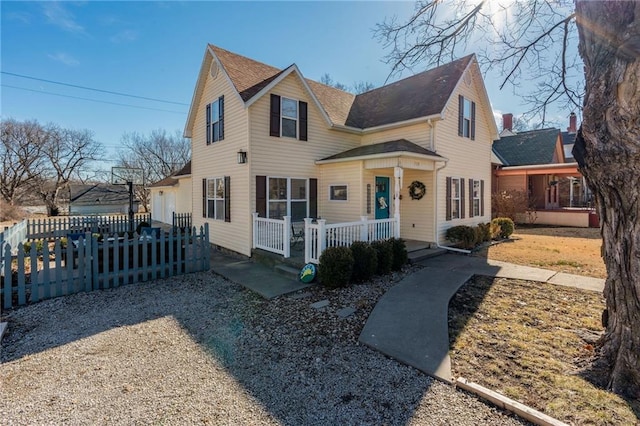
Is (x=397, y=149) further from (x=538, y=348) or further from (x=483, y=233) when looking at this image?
(x=538, y=348)

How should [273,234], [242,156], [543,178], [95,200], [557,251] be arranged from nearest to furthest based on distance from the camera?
[273,234]
[242,156]
[557,251]
[543,178]
[95,200]

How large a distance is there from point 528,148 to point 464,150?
1486cm

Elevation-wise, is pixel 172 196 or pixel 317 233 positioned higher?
pixel 172 196

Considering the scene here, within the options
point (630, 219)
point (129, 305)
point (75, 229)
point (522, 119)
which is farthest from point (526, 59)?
point (75, 229)

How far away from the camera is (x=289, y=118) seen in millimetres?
10562

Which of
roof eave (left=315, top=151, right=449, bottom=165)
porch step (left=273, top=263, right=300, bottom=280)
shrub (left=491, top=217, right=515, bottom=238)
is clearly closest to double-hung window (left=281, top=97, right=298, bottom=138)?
roof eave (left=315, top=151, right=449, bottom=165)

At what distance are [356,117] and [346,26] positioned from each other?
6.11m

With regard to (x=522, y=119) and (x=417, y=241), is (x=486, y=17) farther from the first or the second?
(x=417, y=241)

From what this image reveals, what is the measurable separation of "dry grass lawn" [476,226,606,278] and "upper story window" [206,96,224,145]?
1001cm

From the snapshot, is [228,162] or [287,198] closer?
[287,198]

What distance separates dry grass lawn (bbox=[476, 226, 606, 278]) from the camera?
8.20 metres

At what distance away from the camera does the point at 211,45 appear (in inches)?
428

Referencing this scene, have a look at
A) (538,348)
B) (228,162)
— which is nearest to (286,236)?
(228,162)

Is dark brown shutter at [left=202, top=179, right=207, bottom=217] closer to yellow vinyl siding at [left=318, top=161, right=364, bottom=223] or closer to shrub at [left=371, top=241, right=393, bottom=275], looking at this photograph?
yellow vinyl siding at [left=318, top=161, right=364, bottom=223]
